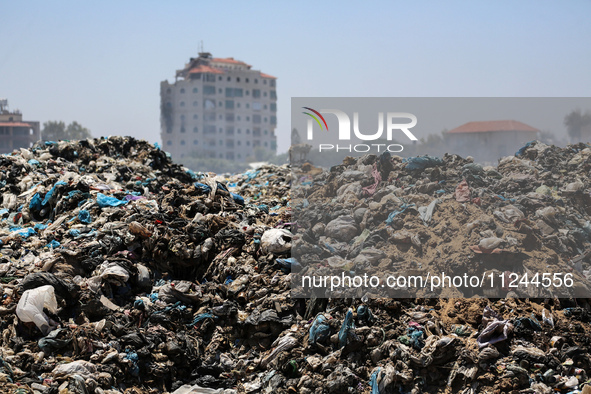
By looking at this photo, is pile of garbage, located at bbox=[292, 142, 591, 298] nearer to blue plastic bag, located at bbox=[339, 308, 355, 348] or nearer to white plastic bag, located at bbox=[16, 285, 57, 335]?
blue plastic bag, located at bbox=[339, 308, 355, 348]

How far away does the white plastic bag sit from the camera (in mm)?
5273

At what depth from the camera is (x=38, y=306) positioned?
5.36m

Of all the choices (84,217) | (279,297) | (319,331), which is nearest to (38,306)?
(84,217)

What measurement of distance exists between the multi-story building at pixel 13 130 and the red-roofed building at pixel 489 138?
56940 mm

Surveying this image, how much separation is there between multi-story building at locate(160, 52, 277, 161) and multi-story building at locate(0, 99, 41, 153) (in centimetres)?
1596

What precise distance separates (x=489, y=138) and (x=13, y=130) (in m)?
58.4

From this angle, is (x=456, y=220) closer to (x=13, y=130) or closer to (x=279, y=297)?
(x=279, y=297)

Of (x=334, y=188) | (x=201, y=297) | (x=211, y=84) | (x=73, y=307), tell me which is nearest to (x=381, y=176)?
(x=334, y=188)

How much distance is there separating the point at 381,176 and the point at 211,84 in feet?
204

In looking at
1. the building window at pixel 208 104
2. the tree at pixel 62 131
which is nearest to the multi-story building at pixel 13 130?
the tree at pixel 62 131

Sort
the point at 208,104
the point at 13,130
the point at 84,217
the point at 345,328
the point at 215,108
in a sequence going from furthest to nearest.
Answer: the point at 215,108 → the point at 208,104 → the point at 13,130 → the point at 84,217 → the point at 345,328

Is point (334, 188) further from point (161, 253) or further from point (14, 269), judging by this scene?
point (14, 269)

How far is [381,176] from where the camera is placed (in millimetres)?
7809

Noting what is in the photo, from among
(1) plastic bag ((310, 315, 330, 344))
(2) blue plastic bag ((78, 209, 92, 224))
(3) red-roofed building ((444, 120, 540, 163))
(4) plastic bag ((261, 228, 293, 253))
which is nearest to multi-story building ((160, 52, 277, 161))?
(3) red-roofed building ((444, 120, 540, 163))
